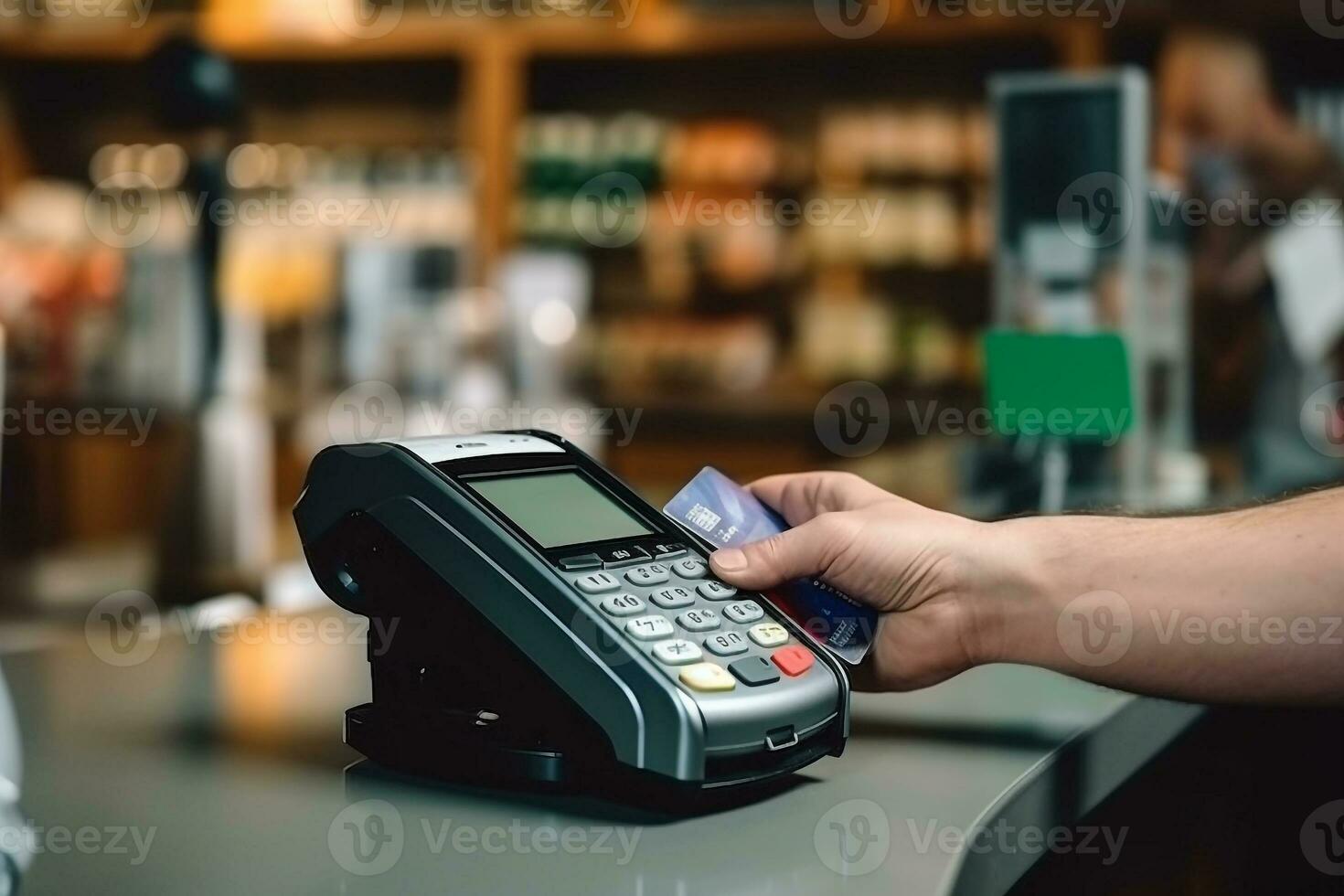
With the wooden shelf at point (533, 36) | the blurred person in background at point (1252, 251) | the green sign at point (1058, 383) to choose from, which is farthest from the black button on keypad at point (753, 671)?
the wooden shelf at point (533, 36)

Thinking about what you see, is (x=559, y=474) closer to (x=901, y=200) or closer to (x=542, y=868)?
(x=542, y=868)

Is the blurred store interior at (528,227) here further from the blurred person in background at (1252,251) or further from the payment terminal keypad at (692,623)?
the payment terminal keypad at (692,623)

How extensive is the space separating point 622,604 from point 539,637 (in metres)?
0.04

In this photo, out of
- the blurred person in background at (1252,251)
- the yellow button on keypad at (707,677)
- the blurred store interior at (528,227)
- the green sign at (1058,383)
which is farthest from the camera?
the blurred store interior at (528,227)

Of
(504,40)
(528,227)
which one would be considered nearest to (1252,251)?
(528,227)

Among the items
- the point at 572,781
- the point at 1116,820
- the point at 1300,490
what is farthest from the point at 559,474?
the point at 1116,820

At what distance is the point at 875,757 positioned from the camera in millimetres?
698

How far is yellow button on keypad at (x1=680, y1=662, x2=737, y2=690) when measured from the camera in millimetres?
585

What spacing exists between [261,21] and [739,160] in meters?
1.32

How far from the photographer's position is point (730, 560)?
69 centimetres

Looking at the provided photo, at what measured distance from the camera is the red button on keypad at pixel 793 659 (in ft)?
2.06

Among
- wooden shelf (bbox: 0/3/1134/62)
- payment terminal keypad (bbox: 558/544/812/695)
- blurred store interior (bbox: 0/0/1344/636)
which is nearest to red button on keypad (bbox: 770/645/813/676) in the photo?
payment terminal keypad (bbox: 558/544/812/695)

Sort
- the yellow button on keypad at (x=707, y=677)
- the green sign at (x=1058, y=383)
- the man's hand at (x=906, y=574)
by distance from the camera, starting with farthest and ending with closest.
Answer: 1. the green sign at (x=1058, y=383)
2. the man's hand at (x=906, y=574)
3. the yellow button on keypad at (x=707, y=677)

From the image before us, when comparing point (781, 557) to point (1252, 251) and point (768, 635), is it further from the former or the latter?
point (1252, 251)
